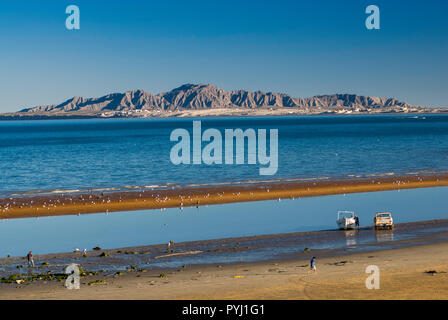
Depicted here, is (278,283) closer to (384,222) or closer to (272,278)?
(272,278)

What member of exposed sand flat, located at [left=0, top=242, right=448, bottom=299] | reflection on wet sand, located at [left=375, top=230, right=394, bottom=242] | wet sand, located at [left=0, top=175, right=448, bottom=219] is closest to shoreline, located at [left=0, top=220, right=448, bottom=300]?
exposed sand flat, located at [left=0, top=242, right=448, bottom=299]

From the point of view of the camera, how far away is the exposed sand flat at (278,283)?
1021 inches

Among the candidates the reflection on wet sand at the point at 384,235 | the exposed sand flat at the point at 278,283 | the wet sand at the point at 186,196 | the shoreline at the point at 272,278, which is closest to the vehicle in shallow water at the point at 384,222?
the reflection on wet sand at the point at 384,235

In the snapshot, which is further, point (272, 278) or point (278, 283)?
point (272, 278)

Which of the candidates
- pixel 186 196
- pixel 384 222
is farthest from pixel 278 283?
pixel 186 196

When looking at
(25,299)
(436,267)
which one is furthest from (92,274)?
(436,267)

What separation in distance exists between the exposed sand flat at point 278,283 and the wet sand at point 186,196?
27025mm

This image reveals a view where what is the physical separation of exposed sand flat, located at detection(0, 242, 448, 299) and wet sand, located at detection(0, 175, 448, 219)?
27.0m

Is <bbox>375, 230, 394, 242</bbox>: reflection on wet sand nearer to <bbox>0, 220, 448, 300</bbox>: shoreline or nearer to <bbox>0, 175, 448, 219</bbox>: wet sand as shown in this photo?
<bbox>0, 220, 448, 300</bbox>: shoreline

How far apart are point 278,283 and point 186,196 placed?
37.1 meters

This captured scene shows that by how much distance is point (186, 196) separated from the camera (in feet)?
213

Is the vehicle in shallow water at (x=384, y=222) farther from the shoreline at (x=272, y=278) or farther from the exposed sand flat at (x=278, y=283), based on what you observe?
the exposed sand flat at (x=278, y=283)

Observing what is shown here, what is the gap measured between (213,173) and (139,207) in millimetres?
33362
